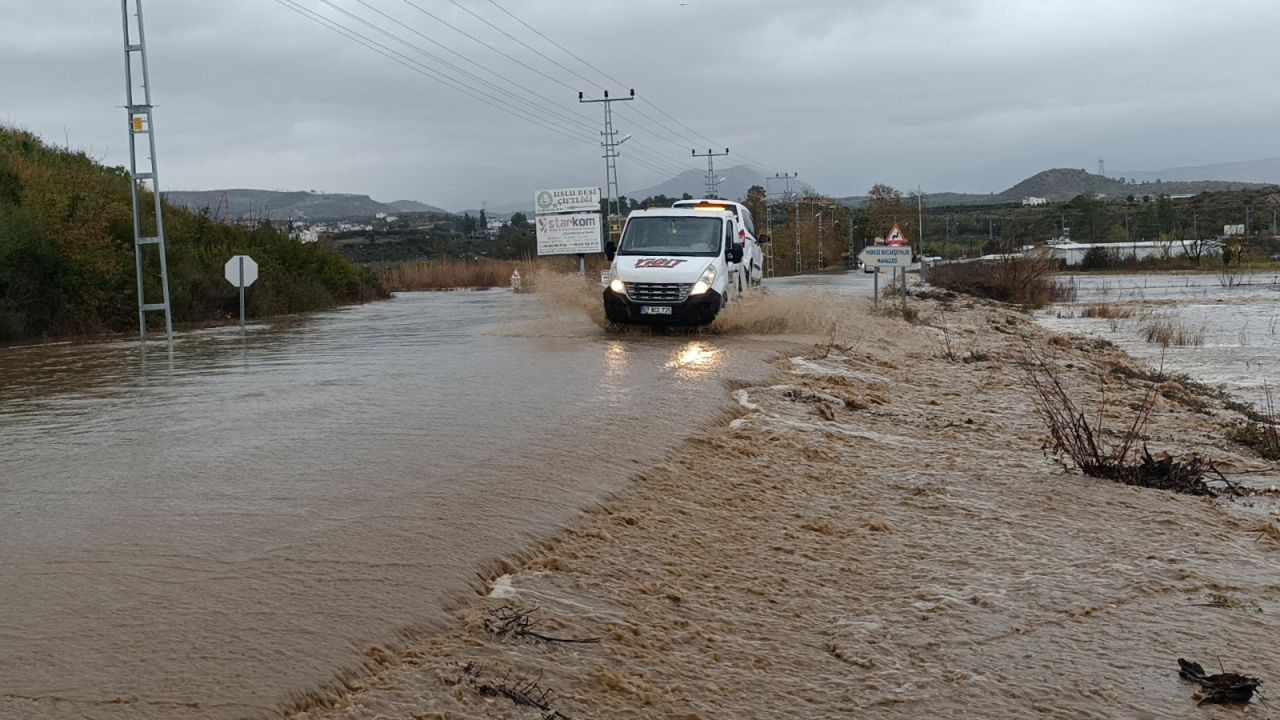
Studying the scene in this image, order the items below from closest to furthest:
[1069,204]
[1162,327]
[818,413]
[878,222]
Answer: [818,413], [1162,327], [878,222], [1069,204]

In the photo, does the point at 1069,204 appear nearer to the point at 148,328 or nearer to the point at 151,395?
the point at 148,328

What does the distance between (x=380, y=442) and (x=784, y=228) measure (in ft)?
310

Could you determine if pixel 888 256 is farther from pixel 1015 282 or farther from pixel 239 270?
pixel 1015 282

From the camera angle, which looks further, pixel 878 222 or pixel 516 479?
pixel 878 222

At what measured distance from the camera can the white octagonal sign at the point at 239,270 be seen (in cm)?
2614

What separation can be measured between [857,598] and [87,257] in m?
25.3

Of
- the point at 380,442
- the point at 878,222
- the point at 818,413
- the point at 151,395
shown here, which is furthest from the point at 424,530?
the point at 878,222

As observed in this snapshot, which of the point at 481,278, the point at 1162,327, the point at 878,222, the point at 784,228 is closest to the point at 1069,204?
the point at 878,222

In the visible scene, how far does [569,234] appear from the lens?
6975 cm

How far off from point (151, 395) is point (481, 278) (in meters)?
50.3

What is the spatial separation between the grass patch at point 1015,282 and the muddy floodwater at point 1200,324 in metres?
1.16

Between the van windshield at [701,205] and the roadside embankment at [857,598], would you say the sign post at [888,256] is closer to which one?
the van windshield at [701,205]

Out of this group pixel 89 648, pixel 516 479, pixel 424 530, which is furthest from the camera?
pixel 516 479

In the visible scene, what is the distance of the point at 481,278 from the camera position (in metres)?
64.3
